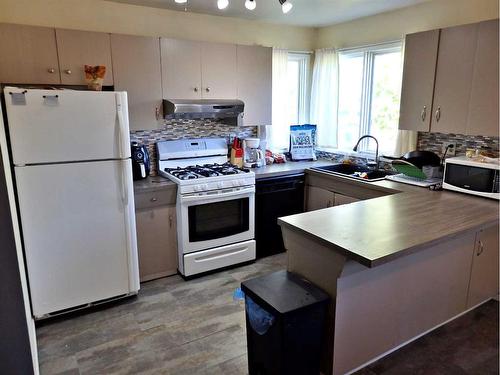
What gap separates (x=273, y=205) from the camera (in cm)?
369

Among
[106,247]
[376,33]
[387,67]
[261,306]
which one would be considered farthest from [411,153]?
[106,247]

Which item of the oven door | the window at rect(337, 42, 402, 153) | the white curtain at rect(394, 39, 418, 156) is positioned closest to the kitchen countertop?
the oven door

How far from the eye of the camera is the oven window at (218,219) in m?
3.22

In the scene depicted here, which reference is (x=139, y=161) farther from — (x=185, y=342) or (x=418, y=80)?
(x=418, y=80)

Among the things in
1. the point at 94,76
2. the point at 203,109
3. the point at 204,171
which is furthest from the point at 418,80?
the point at 94,76

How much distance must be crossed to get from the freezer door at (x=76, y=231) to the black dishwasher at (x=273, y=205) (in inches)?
49.9

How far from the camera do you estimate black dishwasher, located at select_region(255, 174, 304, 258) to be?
361 centimetres

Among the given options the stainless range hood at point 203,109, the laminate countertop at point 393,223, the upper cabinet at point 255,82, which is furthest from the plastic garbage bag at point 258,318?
the upper cabinet at point 255,82

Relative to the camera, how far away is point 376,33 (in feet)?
12.0

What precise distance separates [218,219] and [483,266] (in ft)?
6.88

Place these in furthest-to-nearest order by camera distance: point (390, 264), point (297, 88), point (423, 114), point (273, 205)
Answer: point (297, 88)
point (273, 205)
point (423, 114)
point (390, 264)

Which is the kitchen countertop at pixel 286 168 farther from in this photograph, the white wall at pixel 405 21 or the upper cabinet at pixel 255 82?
the white wall at pixel 405 21

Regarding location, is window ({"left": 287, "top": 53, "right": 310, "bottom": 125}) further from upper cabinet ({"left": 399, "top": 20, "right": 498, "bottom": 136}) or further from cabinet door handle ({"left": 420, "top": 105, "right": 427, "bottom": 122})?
cabinet door handle ({"left": 420, "top": 105, "right": 427, "bottom": 122})

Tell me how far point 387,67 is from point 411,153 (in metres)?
1.06
